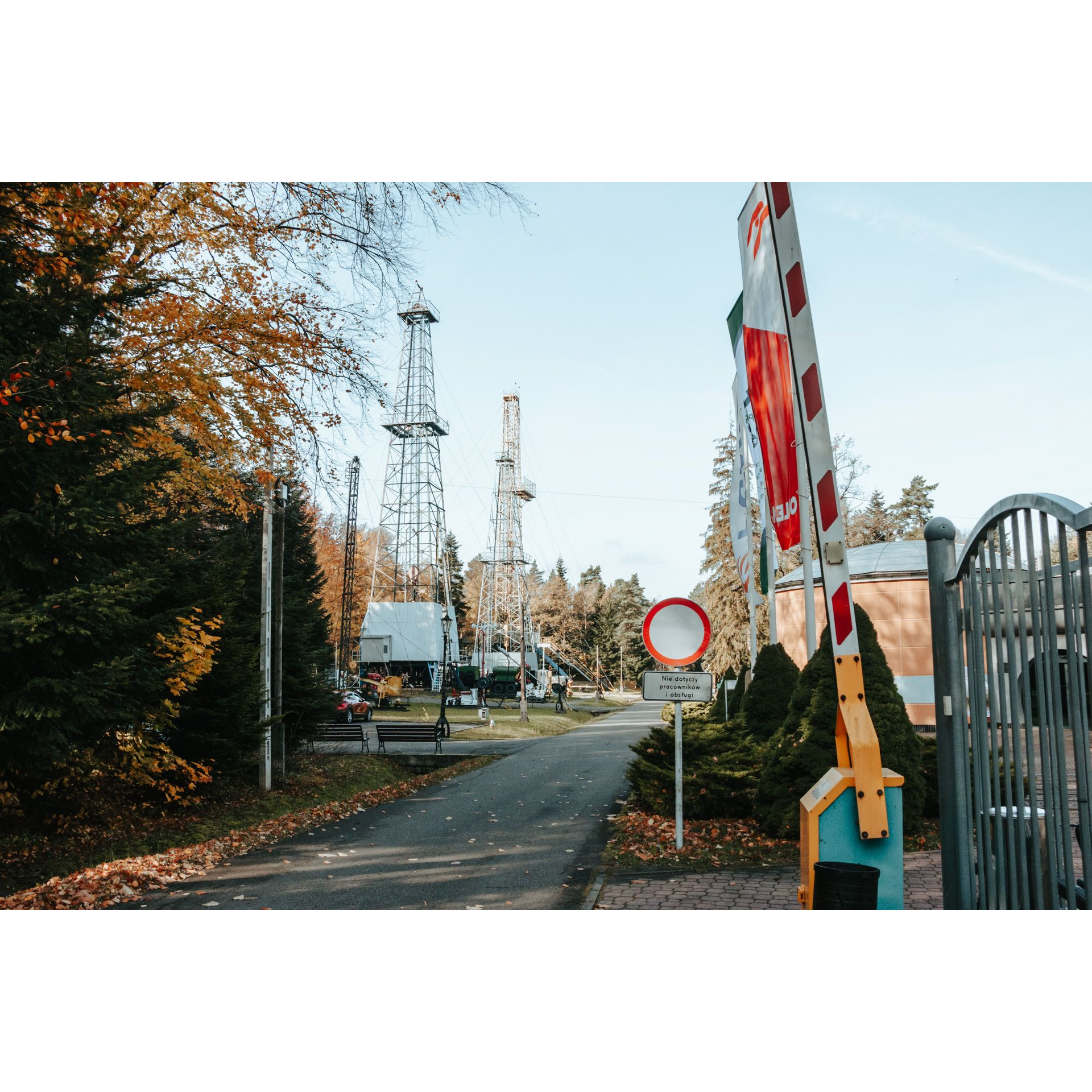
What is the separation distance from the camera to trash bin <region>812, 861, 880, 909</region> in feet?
11.9

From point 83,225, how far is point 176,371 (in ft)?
8.08

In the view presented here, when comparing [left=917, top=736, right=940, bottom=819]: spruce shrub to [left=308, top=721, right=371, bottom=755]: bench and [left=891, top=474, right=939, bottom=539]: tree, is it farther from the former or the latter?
[left=891, top=474, right=939, bottom=539]: tree

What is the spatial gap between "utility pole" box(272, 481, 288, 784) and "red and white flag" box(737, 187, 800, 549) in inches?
334

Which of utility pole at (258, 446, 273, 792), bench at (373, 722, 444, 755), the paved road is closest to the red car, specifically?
bench at (373, 722, 444, 755)

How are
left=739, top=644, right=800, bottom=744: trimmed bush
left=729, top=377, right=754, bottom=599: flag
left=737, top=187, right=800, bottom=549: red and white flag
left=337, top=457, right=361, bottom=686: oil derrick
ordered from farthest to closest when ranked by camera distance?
1. left=337, top=457, right=361, bottom=686: oil derrick
2. left=729, top=377, right=754, bottom=599: flag
3. left=739, top=644, right=800, bottom=744: trimmed bush
4. left=737, top=187, right=800, bottom=549: red and white flag

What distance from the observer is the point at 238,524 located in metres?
21.1

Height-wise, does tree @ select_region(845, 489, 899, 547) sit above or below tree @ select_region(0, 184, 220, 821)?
above

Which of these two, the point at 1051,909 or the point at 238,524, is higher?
the point at 238,524

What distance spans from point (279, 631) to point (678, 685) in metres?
7.87

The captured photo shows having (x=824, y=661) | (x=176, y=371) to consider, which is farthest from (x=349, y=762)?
(x=824, y=661)

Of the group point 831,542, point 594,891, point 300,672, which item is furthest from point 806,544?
point 300,672

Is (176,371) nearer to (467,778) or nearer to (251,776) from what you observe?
(251,776)

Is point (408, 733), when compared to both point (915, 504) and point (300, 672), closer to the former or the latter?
point (300, 672)

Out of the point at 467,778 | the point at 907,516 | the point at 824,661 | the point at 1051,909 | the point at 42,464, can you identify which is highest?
the point at 907,516
